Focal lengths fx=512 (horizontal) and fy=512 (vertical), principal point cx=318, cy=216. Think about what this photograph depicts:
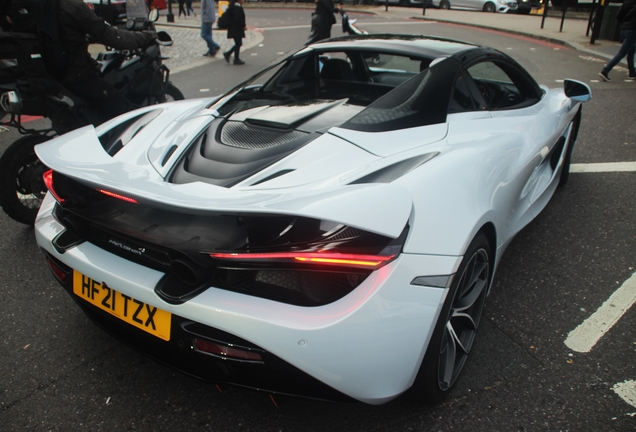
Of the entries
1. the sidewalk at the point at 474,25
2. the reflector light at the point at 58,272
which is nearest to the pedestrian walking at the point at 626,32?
the sidewalk at the point at 474,25

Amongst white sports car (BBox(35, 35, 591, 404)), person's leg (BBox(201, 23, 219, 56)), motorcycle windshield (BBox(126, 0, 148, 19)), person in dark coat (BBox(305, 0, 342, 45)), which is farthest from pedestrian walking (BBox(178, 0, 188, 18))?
white sports car (BBox(35, 35, 591, 404))

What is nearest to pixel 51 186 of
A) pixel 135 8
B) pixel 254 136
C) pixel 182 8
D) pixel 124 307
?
pixel 124 307

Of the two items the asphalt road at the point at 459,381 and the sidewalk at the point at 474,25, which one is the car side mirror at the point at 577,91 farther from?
the sidewalk at the point at 474,25

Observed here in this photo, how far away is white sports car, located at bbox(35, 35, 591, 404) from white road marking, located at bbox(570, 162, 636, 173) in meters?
2.35

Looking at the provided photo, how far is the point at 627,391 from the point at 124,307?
2.01 m

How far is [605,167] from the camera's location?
4605 mm

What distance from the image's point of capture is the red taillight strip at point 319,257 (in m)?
1.56

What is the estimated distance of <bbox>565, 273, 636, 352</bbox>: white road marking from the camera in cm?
241

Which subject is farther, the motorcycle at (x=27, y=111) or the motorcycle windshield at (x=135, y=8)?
the motorcycle windshield at (x=135, y=8)

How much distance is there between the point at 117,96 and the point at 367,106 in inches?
97.4

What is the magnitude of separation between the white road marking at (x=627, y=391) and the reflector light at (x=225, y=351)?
1.51 meters

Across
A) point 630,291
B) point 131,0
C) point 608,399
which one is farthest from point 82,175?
point 131,0

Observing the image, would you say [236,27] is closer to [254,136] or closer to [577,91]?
[577,91]

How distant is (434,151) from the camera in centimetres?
212
